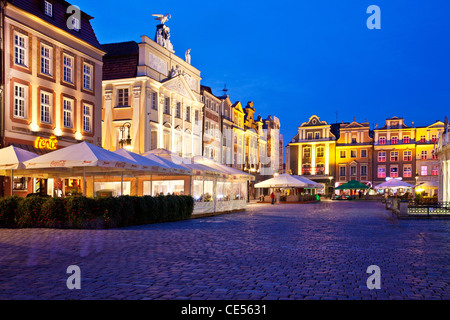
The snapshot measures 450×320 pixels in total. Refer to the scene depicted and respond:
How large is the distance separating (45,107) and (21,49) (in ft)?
10.8

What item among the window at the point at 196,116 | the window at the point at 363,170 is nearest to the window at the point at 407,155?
the window at the point at 363,170

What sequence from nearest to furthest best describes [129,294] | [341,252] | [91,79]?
[129,294]
[341,252]
[91,79]

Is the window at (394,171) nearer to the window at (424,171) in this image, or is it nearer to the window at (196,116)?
the window at (424,171)

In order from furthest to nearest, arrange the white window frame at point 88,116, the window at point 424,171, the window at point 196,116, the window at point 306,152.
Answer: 1. the window at point 306,152
2. the window at point 424,171
3. the window at point 196,116
4. the white window frame at point 88,116

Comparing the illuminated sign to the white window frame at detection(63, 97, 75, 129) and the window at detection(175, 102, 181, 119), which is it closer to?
the white window frame at detection(63, 97, 75, 129)

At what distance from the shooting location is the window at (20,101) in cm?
2308

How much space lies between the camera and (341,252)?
10.5 meters

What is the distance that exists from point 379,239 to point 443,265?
15.2ft

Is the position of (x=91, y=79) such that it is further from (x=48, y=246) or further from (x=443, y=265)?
(x=443, y=265)

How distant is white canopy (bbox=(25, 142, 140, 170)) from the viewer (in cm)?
1641

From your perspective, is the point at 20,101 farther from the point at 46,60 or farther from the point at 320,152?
the point at 320,152

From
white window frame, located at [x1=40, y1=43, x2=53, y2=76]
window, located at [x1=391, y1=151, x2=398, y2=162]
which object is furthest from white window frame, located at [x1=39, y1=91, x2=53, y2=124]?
window, located at [x1=391, y1=151, x2=398, y2=162]

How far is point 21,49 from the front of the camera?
77.1 ft
